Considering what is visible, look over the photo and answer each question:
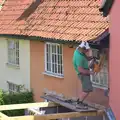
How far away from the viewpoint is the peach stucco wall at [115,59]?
12.1 metres

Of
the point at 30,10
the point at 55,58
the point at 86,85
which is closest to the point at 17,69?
the point at 30,10

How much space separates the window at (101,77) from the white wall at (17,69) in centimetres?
561

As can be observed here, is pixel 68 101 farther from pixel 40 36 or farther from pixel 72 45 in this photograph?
pixel 40 36

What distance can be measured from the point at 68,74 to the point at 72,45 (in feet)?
5.14

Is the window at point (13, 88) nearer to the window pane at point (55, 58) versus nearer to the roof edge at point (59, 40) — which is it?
the roof edge at point (59, 40)

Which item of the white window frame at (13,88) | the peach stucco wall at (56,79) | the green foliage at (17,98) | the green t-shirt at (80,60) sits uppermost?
the green t-shirt at (80,60)

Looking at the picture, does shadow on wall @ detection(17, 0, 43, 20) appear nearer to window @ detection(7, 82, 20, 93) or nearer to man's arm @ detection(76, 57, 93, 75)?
window @ detection(7, 82, 20, 93)

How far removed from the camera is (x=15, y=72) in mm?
21828

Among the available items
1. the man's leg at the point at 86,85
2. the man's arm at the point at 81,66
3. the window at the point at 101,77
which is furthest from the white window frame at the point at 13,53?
the man's arm at the point at 81,66

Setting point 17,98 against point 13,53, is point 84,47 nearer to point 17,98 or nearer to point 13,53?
point 17,98

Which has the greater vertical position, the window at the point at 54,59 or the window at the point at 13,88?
the window at the point at 54,59

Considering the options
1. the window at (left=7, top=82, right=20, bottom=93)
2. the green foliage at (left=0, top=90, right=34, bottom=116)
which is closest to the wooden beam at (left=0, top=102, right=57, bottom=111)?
the green foliage at (left=0, top=90, right=34, bottom=116)

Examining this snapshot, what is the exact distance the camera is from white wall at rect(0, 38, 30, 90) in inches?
810

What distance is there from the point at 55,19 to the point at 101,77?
4045 mm
